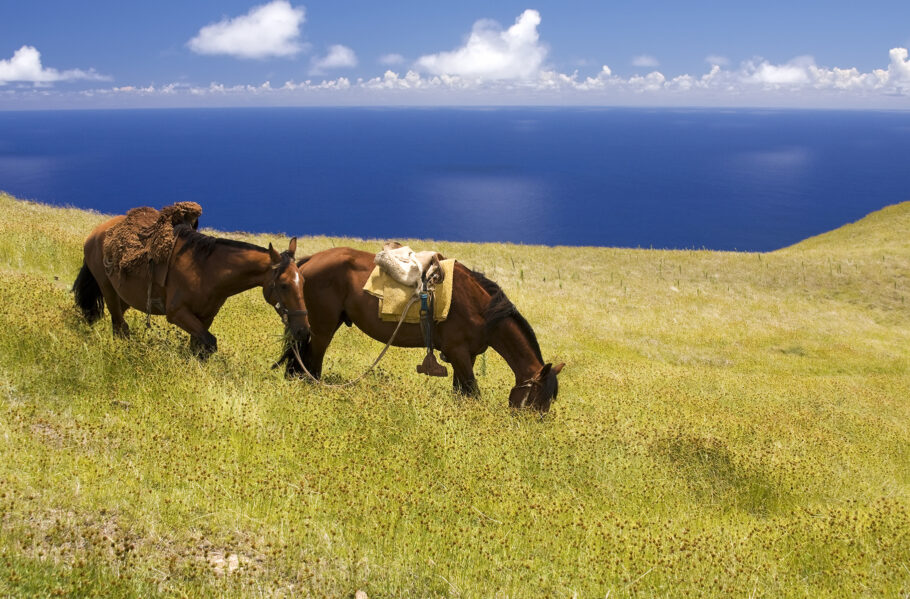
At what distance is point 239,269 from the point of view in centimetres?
799

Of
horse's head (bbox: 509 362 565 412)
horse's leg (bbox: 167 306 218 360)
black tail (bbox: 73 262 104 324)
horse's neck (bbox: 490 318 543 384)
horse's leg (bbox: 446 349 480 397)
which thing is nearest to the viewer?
horse's leg (bbox: 167 306 218 360)

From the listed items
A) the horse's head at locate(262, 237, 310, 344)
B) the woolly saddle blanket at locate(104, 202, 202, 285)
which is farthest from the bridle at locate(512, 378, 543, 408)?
the woolly saddle blanket at locate(104, 202, 202, 285)

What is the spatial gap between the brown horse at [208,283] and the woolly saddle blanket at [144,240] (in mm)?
98

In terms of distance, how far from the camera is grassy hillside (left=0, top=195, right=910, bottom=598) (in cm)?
399

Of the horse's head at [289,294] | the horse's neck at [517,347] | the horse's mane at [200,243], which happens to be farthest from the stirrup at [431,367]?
the horse's mane at [200,243]

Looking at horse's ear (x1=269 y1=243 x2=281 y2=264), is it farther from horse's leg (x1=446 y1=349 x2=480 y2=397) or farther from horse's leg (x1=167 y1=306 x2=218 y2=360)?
horse's leg (x1=446 y1=349 x2=480 y2=397)

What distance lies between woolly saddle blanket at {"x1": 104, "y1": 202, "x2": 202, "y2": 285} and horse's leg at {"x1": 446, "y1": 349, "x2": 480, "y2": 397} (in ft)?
13.8

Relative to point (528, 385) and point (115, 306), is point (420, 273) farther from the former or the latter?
point (115, 306)

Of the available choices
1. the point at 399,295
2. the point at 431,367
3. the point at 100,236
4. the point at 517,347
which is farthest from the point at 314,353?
the point at 100,236

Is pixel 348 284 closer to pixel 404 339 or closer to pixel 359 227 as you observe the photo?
pixel 404 339

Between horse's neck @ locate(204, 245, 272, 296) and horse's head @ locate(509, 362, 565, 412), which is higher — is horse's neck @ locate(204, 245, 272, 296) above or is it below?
above

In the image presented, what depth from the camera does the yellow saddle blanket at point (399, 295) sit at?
27.5 ft

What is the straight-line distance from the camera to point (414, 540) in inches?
181

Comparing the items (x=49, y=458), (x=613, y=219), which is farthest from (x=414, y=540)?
(x=613, y=219)
